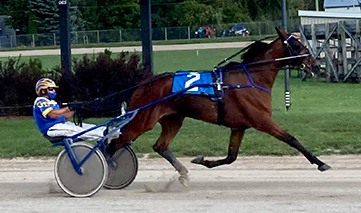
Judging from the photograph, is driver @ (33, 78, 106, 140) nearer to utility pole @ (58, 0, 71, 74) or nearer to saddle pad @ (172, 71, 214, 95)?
saddle pad @ (172, 71, 214, 95)

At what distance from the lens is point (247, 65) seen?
9.09 metres

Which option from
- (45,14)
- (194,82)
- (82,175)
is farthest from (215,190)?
(45,14)

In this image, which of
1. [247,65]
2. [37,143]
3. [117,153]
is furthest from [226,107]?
[37,143]

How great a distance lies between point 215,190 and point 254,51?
1867 millimetres

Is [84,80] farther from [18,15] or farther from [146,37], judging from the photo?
[18,15]

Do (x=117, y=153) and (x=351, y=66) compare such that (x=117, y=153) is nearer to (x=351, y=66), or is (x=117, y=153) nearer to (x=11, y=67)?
(x=11, y=67)

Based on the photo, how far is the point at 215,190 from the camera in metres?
8.88

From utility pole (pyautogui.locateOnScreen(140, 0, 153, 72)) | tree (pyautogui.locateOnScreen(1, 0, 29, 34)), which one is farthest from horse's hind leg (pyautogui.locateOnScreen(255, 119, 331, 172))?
tree (pyautogui.locateOnScreen(1, 0, 29, 34))

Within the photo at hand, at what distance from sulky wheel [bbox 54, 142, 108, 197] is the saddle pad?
4.13ft

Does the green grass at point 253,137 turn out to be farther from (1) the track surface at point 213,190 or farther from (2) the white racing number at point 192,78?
(2) the white racing number at point 192,78

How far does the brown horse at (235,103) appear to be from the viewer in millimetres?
8719

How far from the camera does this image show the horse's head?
909 centimetres

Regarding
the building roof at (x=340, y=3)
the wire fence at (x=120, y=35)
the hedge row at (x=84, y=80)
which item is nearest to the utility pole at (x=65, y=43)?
the hedge row at (x=84, y=80)

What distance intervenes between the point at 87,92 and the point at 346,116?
18.6 feet
